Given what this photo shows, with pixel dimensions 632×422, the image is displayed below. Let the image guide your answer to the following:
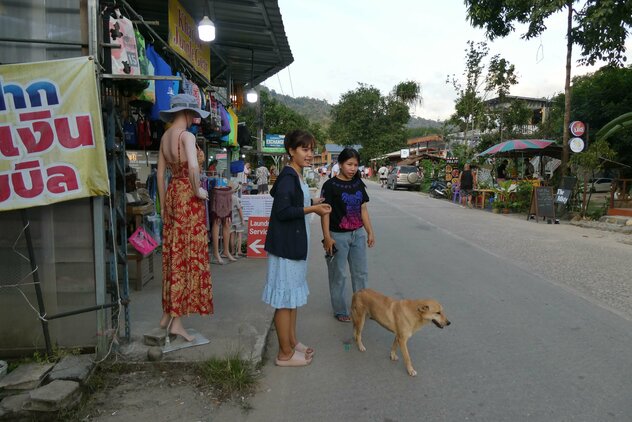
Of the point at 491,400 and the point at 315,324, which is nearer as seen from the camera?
the point at 491,400

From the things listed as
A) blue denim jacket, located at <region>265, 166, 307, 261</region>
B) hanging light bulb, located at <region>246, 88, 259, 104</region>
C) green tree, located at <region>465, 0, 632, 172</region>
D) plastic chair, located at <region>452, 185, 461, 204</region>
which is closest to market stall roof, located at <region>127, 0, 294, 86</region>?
hanging light bulb, located at <region>246, 88, 259, 104</region>

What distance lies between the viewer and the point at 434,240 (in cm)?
1026

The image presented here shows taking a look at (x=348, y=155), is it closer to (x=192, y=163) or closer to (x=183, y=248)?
(x=192, y=163)

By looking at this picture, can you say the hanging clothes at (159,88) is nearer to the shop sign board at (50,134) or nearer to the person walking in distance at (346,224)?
the shop sign board at (50,134)

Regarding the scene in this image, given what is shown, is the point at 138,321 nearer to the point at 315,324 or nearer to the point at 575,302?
the point at 315,324

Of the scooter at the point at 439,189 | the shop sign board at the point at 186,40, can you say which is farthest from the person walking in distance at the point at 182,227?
the scooter at the point at 439,189

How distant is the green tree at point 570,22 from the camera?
44.0 feet

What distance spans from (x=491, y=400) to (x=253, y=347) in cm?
191

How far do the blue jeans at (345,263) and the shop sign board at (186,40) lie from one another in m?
3.84

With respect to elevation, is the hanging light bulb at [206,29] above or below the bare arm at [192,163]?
above

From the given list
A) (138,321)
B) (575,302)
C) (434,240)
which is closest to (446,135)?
(434,240)

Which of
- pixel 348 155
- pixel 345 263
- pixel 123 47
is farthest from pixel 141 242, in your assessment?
pixel 348 155

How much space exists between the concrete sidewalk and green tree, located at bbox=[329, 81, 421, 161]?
167 feet

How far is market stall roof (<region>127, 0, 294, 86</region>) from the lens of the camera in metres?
7.07
